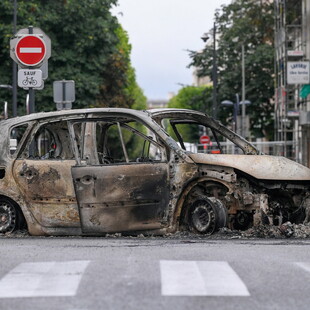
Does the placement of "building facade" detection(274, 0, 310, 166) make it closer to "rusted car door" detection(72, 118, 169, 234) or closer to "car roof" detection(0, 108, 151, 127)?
"car roof" detection(0, 108, 151, 127)

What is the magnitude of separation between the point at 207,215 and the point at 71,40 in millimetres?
40884

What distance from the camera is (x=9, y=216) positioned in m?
14.2

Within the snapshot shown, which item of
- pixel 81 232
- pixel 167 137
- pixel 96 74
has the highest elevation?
pixel 96 74

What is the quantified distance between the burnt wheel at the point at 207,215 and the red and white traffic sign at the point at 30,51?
19.0 ft

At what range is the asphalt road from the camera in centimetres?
735

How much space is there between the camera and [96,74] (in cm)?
5391

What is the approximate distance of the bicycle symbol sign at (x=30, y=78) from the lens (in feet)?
59.9

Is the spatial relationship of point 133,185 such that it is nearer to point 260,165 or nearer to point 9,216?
point 260,165

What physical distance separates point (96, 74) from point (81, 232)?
40351 millimetres

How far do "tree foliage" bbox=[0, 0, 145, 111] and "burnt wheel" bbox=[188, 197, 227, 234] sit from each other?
37.3 m

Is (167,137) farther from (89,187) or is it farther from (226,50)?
(226,50)

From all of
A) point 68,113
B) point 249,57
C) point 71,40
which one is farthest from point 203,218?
point 249,57

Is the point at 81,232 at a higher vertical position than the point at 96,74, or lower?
lower

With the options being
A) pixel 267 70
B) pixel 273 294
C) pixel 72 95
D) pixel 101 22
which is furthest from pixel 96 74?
pixel 273 294
